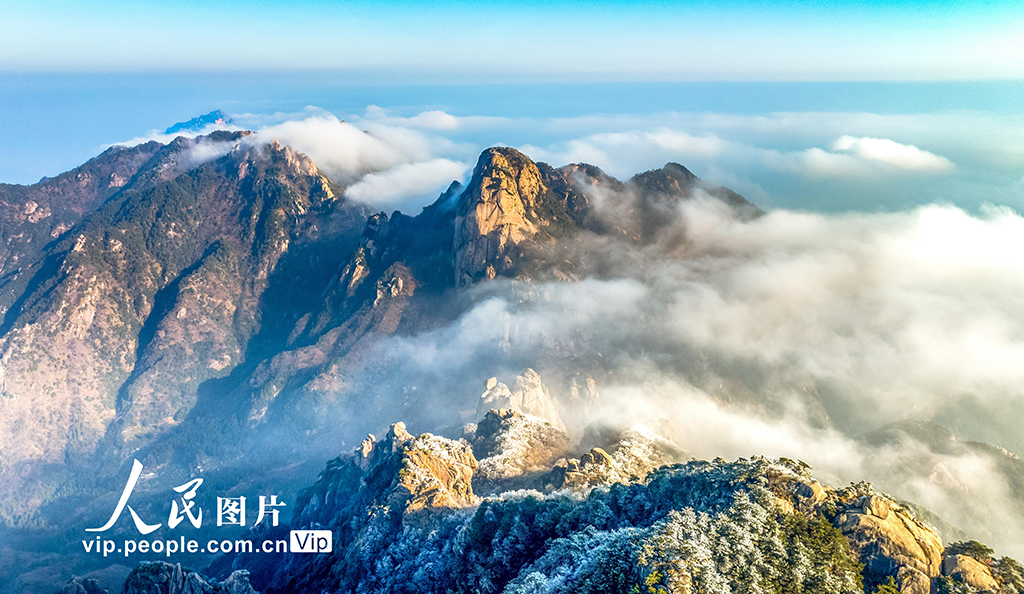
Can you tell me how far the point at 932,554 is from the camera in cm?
4838

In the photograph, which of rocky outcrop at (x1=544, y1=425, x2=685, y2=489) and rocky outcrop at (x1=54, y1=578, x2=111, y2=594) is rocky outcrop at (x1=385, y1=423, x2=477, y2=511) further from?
rocky outcrop at (x1=54, y1=578, x2=111, y2=594)

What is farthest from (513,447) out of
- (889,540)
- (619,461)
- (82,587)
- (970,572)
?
(970,572)

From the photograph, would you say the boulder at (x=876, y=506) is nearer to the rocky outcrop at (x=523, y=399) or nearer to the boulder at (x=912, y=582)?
the boulder at (x=912, y=582)

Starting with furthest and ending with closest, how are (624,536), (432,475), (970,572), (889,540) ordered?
(432,475) → (624,536) → (889,540) → (970,572)

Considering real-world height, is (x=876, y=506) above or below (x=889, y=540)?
above

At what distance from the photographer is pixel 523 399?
566 ft

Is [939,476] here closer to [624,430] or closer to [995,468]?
[995,468]

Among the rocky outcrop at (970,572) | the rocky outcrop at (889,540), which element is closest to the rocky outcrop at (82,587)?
the rocky outcrop at (889,540)

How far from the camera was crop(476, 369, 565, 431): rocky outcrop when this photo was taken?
170 m

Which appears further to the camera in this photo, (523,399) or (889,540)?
(523,399)

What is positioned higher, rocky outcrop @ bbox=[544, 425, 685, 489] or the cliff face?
the cliff face

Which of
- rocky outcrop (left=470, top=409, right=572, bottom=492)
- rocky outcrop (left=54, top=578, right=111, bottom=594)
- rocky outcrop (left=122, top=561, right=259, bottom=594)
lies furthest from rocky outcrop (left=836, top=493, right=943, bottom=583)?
rocky outcrop (left=54, top=578, right=111, bottom=594)

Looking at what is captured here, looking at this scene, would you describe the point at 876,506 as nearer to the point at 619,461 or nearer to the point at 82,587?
the point at 619,461

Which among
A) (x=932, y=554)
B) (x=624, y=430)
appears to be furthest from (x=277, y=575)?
(x=932, y=554)
